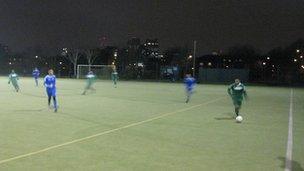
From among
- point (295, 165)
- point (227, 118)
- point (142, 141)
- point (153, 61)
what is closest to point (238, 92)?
point (227, 118)

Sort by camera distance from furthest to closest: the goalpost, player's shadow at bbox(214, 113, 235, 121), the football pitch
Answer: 1. the goalpost
2. player's shadow at bbox(214, 113, 235, 121)
3. the football pitch

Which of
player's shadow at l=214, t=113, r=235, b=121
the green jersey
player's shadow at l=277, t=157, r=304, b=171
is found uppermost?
the green jersey

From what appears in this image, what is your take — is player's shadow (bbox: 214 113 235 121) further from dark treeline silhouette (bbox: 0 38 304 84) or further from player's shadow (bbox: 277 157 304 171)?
dark treeline silhouette (bbox: 0 38 304 84)

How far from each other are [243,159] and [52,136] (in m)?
5.48

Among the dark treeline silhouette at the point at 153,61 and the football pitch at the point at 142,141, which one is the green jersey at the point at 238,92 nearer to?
the football pitch at the point at 142,141

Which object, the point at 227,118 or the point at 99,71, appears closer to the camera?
the point at 227,118

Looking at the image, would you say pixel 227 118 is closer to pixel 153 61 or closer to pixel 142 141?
pixel 142 141

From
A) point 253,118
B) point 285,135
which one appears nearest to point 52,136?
point 285,135

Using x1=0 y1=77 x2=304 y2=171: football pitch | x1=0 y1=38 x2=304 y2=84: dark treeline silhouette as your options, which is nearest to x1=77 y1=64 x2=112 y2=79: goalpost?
x1=0 y1=38 x2=304 y2=84: dark treeline silhouette

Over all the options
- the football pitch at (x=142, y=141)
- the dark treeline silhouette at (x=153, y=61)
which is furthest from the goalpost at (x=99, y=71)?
the football pitch at (x=142, y=141)

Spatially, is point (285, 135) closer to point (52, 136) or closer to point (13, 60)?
point (52, 136)

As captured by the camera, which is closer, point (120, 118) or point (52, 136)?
point (52, 136)

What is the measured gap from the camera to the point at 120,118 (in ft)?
62.1

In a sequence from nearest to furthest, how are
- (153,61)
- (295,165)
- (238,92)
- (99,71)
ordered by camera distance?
1. (295,165)
2. (238,92)
3. (99,71)
4. (153,61)
